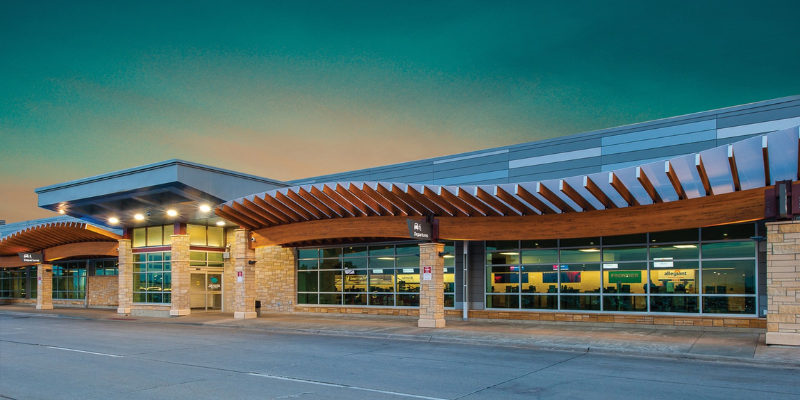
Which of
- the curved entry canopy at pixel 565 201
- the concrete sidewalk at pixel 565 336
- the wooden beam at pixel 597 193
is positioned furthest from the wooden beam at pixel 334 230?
the wooden beam at pixel 597 193

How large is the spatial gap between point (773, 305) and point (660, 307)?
199 inches

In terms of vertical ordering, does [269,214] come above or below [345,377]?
above

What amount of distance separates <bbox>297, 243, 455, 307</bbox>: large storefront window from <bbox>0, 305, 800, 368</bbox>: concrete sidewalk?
50.3 inches

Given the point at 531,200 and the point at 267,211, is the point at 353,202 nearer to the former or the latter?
the point at 267,211

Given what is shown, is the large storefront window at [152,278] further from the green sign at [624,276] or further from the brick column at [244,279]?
the green sign at [624,276]

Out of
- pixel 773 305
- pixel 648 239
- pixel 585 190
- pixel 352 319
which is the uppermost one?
pixel 585 190

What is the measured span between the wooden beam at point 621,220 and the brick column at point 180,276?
1461 centimetres

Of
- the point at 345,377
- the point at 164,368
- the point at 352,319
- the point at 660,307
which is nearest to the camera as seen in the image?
the point at 345,377

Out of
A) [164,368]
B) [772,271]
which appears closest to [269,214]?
[164,368]

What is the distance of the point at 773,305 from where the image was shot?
43.7ft

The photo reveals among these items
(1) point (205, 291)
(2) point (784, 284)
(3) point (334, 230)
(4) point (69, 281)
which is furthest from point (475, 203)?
(4) point (69, 281)

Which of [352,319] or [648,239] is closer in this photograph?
[648,239]

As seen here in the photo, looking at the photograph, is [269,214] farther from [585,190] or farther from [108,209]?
[585,190]

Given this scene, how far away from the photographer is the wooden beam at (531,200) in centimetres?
1585
